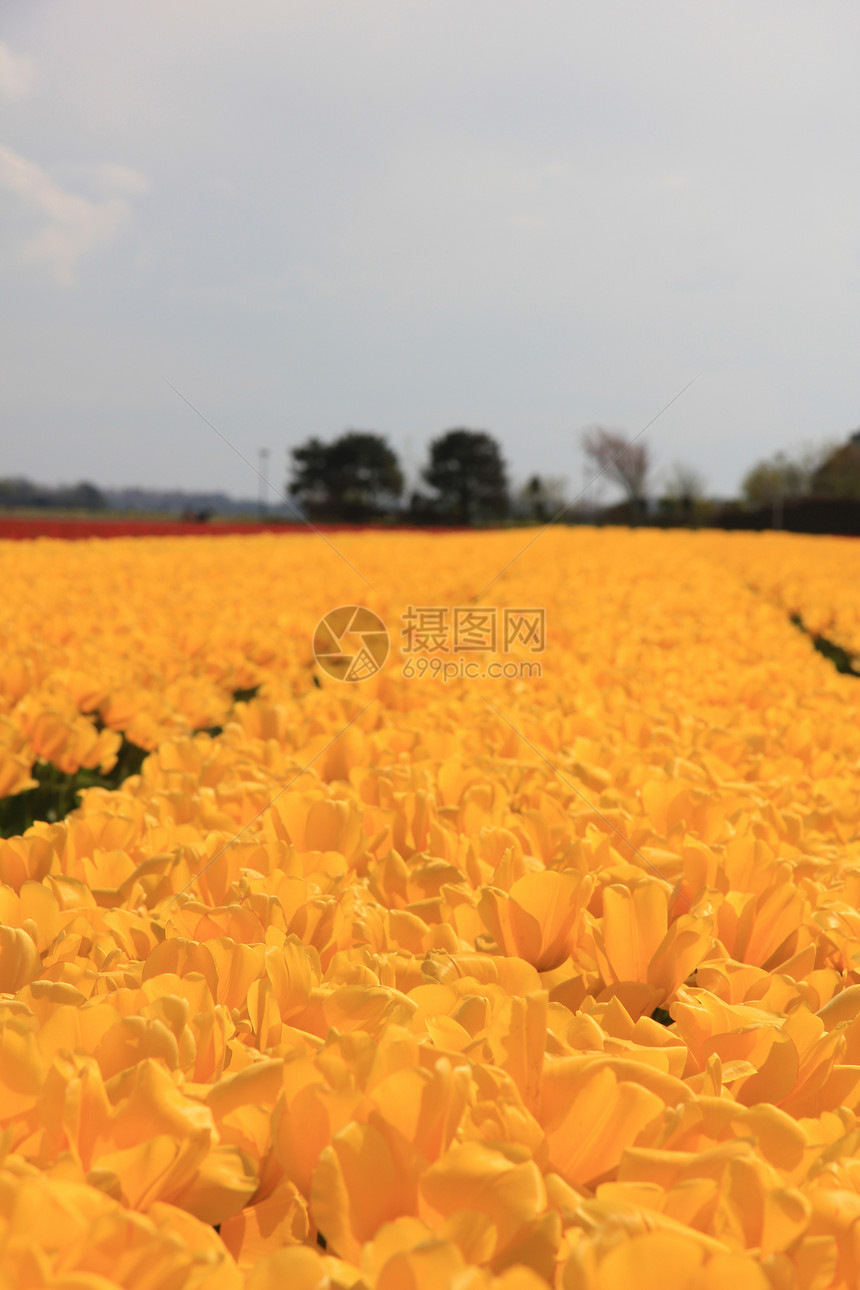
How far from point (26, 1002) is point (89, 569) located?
877 centimetres

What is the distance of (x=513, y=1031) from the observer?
975mm

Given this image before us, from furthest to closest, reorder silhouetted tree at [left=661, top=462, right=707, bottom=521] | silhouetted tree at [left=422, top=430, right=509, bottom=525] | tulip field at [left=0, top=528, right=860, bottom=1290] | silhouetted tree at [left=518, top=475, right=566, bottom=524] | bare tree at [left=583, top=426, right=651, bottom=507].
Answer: silhouetted tree at [left=661, top=462, right=707, bottom=521]
silhouetted tree at [left=518, top=475, right=566, bottom=524]
silhouetted tree at [left=422, top=430, right=509, bottom=525]
bare tree at [left=583, top=426, right=651, bottom=507]
tulip field at [left=0, top=528, right=860, bottom=1290]

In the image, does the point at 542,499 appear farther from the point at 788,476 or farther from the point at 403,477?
the point at 788,476

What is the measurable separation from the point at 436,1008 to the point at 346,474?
918cm

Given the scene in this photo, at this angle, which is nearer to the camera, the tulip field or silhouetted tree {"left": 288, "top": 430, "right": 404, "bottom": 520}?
the tulip field

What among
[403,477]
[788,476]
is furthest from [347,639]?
[788,476]

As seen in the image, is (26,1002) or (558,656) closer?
(26,1002)

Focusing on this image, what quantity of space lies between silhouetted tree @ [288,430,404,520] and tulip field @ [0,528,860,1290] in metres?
6.06

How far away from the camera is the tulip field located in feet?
2.47

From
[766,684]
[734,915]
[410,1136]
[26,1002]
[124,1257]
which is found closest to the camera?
[124,1257]

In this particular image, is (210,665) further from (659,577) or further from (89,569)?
(659,577)

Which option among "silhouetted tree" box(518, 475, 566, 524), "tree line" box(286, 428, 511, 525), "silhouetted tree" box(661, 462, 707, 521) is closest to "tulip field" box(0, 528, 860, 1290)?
"tree line" box(286, 428, 511, 525)

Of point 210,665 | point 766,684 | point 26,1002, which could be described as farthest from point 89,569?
point 26,1002

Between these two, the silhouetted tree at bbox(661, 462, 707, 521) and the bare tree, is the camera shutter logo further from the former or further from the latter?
the silhouetted tree at bbox(661, 462, 707, 521)
